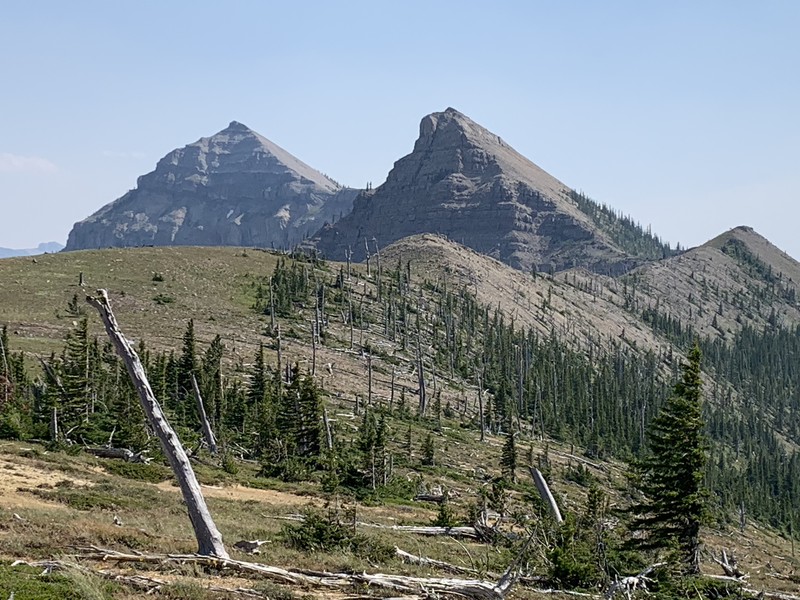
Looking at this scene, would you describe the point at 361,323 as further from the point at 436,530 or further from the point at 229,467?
the point at 436,530

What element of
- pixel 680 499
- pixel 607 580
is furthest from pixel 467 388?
pixel 607 580

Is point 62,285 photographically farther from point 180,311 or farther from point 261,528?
point 261,528

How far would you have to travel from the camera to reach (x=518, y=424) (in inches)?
3406


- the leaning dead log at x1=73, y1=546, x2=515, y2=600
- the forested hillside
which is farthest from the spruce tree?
the leaning dead log at x1=73, y1=546, x2=515, y2=600

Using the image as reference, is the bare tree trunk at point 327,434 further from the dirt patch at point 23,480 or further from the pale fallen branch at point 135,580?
the pale fallen branch at point 135,580

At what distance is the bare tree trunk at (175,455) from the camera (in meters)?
13.7

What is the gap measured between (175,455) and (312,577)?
4155 mm

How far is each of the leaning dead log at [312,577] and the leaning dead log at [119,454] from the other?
20.2m

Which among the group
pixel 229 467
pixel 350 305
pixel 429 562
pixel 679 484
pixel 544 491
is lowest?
pixel 229 467

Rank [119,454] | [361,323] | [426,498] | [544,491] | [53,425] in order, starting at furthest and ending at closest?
[361,323] → [426,498] → [53,425] → [119,454] → [544,491]

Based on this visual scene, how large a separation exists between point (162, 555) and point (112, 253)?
10528 cm

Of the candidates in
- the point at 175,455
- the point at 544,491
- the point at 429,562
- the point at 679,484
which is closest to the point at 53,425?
the point at 175,455

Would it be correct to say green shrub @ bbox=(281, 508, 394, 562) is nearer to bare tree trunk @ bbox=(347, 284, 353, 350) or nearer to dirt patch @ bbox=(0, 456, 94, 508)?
dirt patch @ bbox=(0, 456, 94, 508)

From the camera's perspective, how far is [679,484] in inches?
976
